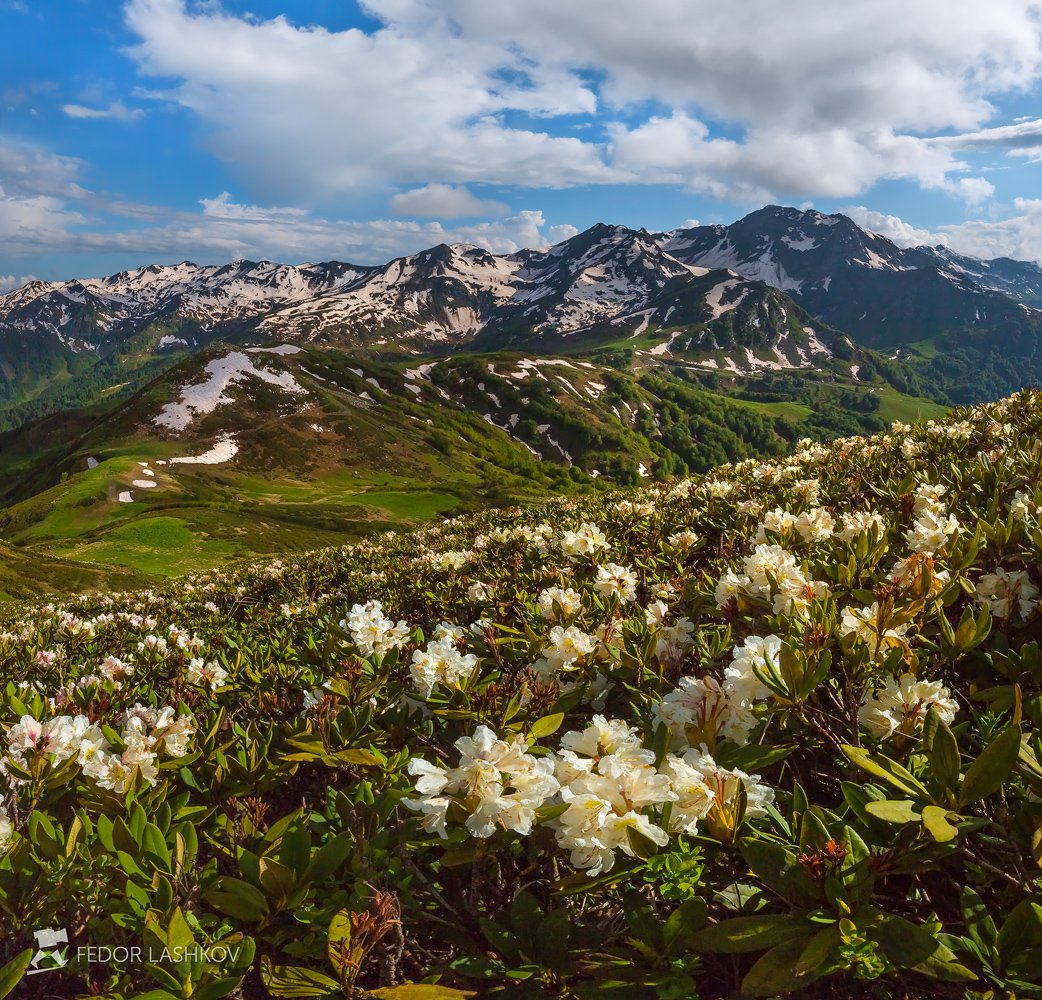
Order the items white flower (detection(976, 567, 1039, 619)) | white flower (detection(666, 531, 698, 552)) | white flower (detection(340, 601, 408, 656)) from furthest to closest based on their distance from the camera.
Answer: white flower (detection(666, 531, 698, 552))
white flower (detection(340, 601, 408, 656))
white flower (detection(976, 567, 1039, 619))

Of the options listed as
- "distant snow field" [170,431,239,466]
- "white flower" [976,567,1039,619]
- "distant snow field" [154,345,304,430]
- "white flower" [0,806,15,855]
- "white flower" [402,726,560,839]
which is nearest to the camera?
"white flower" [402,726,560,839]

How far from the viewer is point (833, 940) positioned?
1.47 meters

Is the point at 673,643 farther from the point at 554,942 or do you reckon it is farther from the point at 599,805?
the point at 554,942

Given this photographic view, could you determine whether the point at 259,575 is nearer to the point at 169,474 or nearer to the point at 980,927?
the point at 980,927

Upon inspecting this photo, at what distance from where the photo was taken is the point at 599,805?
1.83 metres

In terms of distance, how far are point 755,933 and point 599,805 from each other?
1.63 feet

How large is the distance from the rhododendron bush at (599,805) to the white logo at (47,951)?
0.02 metres

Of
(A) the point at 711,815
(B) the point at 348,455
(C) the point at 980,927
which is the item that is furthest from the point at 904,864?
(B) the point at 348,455

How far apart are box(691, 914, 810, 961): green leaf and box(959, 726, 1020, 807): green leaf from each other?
24.0 inches

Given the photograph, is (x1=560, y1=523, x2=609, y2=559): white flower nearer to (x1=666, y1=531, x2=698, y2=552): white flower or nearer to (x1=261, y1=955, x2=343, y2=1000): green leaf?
(x1=666, y1=531, x2=698, y2=552): white flower

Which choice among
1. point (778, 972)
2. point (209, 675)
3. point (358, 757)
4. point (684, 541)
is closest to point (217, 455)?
point (209, 675)

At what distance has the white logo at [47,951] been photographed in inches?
85.5

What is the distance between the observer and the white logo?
2.17m

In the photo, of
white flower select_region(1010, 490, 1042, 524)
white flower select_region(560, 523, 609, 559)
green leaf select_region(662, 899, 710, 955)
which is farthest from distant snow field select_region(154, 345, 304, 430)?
green leaf select_region(662, 899, 710, 955)
